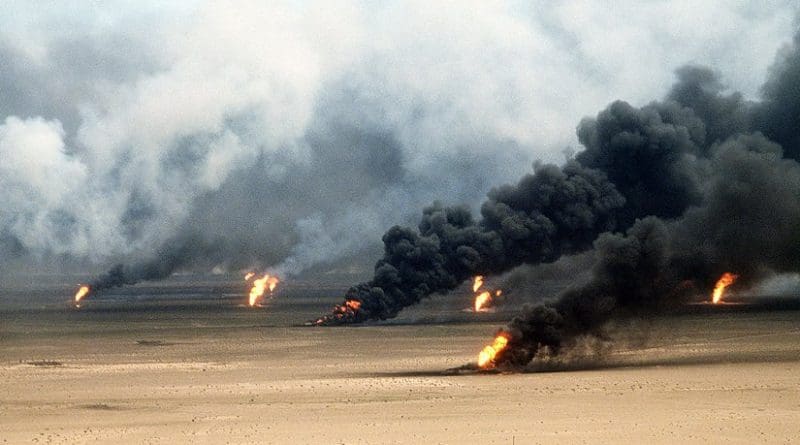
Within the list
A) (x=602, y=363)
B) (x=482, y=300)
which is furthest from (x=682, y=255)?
(x=482, y=300)

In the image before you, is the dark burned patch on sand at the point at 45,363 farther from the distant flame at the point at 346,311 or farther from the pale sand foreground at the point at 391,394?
the distant flame at the point at 346,311

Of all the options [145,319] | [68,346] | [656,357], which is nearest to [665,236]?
[656,357]

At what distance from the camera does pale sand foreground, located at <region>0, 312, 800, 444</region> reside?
195 ft

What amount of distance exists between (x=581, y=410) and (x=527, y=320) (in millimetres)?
18487

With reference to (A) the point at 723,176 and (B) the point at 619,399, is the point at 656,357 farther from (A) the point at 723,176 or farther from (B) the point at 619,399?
(B) the point at 619,399

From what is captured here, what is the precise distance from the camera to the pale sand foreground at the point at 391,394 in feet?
195

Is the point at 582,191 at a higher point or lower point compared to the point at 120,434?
higher

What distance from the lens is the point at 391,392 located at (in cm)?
7288

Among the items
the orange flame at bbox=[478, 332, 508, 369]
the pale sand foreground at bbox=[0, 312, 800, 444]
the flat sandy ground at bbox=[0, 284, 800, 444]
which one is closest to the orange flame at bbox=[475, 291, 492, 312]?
the flat sandy ground at bbox=[0, 284, 800, 444]

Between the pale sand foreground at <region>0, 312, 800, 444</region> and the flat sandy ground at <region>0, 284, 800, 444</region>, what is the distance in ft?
0.36

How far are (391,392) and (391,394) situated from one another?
2.87ft

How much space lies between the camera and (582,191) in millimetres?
109812

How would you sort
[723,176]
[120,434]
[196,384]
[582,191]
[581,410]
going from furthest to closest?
[582,191] → [723,176] → [196,384] → [581,410] → [120,434]

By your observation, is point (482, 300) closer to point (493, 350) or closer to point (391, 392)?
point (493, 350)
